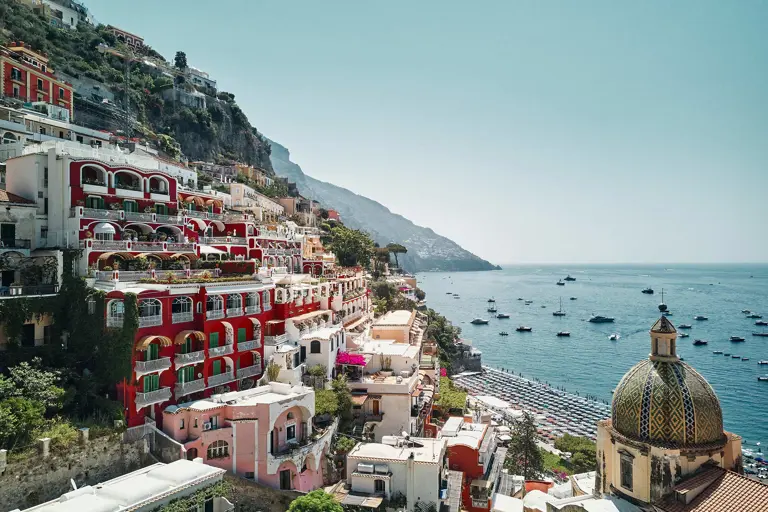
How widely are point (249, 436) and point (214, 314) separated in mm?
7182

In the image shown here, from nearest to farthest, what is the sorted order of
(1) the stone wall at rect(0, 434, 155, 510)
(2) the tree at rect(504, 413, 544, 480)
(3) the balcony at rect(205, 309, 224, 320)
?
(1) the stone wall at rect(0, 434, 155, 510) → (3) the balcony at rect(205, 309, 224, 320) → (2) the tree at rect(504, 413, 544, 480)

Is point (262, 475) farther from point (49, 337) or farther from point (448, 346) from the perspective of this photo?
point (448, 346)

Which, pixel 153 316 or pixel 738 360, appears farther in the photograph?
pixel 738 360

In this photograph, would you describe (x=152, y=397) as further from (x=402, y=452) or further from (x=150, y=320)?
(x=402, y=452)

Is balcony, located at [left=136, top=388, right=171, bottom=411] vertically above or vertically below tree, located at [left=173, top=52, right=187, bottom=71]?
below

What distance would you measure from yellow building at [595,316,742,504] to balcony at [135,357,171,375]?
21046 mm

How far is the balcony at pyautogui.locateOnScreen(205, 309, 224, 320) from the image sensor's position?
28.3m

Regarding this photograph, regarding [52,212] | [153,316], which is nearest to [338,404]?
[153,316]

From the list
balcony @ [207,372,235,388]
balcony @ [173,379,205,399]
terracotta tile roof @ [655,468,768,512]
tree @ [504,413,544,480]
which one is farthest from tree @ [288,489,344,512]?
tree @ [504,413,544,480]

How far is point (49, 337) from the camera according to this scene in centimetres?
2562

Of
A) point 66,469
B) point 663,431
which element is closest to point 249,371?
point 66,469

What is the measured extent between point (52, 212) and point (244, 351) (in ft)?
45.8

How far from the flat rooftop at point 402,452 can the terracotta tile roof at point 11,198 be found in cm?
2381

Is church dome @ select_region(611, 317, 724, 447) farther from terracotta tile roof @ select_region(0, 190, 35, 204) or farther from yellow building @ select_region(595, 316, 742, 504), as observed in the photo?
terracotta tile roof @ select_region(0, 190, 35, 204)
